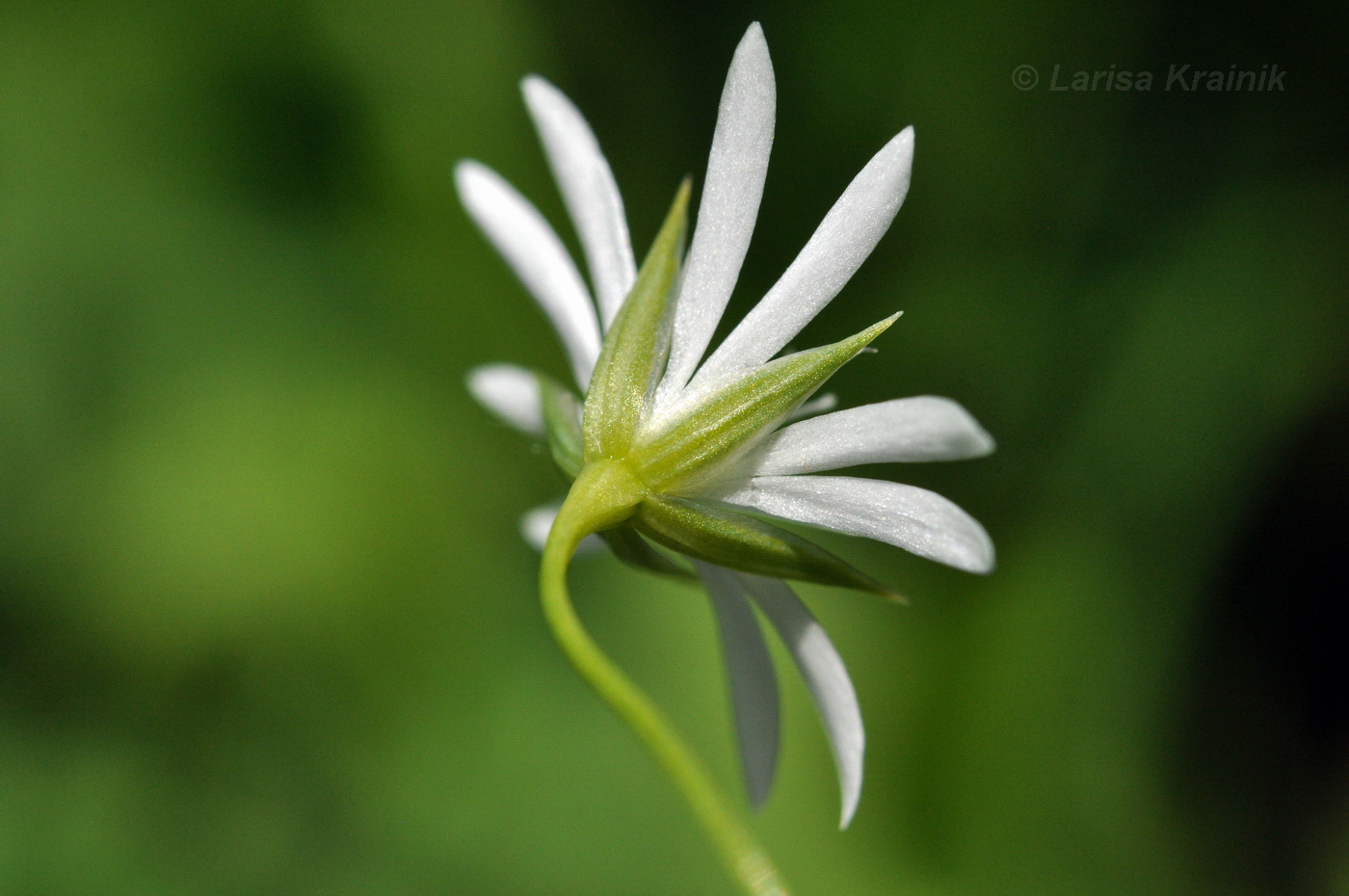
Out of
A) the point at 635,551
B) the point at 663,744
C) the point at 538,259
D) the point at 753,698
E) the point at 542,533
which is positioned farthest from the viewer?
the point at 542,533

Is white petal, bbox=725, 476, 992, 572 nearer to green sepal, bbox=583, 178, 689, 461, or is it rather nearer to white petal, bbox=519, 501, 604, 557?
green sepal, bbox=583, 178, 689, 461

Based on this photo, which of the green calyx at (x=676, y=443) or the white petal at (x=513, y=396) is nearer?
the green calyx at (x=676, y=443)

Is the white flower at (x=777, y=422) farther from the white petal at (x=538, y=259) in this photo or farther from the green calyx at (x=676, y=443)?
the white petal at (x=538, y=259)

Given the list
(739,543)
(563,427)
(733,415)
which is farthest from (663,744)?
(563,427)

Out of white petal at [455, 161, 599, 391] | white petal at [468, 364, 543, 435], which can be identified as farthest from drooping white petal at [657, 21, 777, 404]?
white petal at [468, 364, 543, 435]

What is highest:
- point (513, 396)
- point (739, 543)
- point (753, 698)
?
point (513, 396)

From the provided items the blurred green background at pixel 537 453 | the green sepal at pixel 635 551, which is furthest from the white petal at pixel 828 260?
the blurred green background at pixel 537 453

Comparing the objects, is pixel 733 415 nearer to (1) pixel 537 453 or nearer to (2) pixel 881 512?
(2) pixel 881 512
